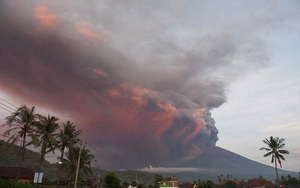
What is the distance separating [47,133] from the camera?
185 feet

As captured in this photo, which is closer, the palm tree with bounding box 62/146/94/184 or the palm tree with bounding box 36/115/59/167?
the palm tree with bounding box 36/115/59/167

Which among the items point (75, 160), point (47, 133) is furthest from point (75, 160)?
point (47, 133)

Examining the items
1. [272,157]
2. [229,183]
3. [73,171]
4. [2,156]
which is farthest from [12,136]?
[229,183]

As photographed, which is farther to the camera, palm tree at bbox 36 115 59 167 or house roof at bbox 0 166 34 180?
house roof at bbox 0 166 34 180

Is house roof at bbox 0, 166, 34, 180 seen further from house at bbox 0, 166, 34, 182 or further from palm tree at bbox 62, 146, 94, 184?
palm tree at bbox 62, 146, 94, 184

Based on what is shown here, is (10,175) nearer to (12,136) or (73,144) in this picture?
(73,144)

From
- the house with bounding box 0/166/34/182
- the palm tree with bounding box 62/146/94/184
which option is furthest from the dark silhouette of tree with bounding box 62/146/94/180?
the house with bounding box 0/166/34/182

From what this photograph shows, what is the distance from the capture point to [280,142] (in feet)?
308

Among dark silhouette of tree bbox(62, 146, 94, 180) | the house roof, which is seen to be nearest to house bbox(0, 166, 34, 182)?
the house roof

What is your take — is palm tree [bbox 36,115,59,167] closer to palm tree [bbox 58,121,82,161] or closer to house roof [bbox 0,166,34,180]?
palm tree [bbox 58,121,82,161]

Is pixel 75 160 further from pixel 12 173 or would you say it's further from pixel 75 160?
pixel 12 173

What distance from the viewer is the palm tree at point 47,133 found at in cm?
5591

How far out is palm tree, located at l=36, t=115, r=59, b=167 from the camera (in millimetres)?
55906

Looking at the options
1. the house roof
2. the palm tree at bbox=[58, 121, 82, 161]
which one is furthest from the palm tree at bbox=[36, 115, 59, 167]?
the house roof
